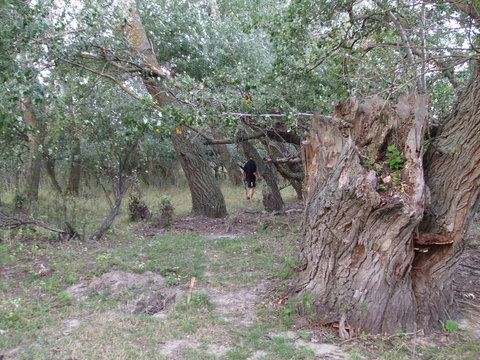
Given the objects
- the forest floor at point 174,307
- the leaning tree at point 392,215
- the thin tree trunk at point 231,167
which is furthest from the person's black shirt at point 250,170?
the leaning tree at point 392,215

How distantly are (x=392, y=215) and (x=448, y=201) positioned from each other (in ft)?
2.28

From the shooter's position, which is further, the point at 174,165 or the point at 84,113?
the point at 174,165

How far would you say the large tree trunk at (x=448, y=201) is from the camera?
4.94 m

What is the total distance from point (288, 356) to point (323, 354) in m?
0.32

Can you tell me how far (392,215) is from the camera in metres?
4.75

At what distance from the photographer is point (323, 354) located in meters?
4.45

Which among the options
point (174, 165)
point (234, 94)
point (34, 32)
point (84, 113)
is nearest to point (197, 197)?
point (84, 113)

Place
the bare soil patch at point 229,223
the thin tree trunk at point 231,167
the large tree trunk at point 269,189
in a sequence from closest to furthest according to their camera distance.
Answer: the bare soil patch at point 229,223 → the large tree trunk at point 269,189 → the thin tree trunk at point 231,167

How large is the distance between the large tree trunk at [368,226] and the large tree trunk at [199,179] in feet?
22.7

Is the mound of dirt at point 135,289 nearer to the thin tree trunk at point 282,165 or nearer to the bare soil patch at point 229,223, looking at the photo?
the bare soil patch at point 229,223

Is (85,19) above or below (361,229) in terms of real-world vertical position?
above

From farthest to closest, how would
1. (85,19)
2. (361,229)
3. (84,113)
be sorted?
(84,113), (85,19), (361,229)

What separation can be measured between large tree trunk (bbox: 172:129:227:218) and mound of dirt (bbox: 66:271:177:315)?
17.9 ft

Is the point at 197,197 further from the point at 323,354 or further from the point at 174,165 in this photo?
the point at 174,165
